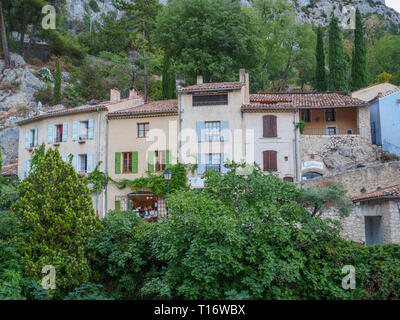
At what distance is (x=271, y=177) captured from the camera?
12992 mm

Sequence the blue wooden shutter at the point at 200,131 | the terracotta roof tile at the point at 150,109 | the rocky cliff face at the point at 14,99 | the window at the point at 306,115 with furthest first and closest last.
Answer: the rocky cliff face at the point at 14,99
the window at the point at 306,115
the terracotta roof tile at the point at 150,109
the blue wooden shutter at the point at 200,131

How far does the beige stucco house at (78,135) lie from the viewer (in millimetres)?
26078

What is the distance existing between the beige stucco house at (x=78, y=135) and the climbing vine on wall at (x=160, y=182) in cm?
232

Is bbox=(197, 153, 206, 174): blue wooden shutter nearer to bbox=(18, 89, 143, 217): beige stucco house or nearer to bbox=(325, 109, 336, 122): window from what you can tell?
bbox=(18, 89, 143, 217): beige stucco house

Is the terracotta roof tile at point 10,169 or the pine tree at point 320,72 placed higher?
the pine tree at point 320,72

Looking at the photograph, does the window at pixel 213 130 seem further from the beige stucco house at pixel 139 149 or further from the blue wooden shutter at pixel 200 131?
the beige stucco house at pixel 139 149

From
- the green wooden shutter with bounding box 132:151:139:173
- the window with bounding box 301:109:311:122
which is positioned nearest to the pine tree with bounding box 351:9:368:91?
the window with bounding box 301:109:311:122

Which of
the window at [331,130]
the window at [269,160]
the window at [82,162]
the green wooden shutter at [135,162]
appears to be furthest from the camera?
the window at [331,130]

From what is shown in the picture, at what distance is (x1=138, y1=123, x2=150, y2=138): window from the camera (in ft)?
84.8

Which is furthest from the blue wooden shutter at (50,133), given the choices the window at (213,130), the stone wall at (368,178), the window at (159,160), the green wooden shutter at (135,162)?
the stone wall at (368,178)

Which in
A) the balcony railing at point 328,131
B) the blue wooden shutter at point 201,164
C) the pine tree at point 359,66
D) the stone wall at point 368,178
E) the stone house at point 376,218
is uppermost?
the pine tree at point 359,66

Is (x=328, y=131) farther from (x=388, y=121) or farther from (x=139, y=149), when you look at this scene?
(x=139, y=149)

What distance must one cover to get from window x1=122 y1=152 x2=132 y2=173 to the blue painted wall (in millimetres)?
18004
